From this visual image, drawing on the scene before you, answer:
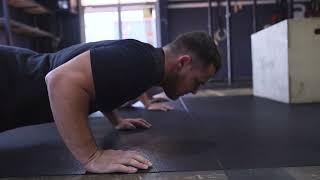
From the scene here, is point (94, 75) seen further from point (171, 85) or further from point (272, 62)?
point (272, 62)

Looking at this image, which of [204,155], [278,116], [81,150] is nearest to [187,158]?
[204,155]

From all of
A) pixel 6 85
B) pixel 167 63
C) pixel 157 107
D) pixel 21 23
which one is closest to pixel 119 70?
pixel 167 63

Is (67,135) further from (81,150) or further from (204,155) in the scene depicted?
(204,155)

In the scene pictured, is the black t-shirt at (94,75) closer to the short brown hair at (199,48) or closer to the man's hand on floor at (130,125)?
the short brown hair at (199,48)

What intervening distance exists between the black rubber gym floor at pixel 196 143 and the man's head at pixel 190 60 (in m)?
0.20

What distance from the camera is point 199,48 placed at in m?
1.11

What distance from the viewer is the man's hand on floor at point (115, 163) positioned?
963 mm

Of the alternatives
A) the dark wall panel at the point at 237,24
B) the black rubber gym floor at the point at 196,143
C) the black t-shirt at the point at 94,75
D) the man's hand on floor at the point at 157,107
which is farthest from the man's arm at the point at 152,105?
the dark wall panel at the point at 237,24

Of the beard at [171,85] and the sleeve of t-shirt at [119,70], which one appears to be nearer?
the sleeve of t-shirt at [119,70]

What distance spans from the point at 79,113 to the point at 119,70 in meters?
0.14

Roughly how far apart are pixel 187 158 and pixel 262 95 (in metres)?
2.26

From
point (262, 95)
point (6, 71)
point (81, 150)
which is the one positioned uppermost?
point (6, 71)

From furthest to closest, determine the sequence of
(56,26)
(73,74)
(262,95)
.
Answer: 1. (56,26)
2. (262,95)
3. (73,74)

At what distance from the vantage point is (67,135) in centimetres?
98
